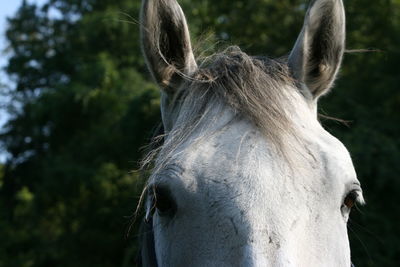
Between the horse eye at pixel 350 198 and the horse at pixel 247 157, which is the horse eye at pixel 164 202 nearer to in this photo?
the horse at pixel 247 157

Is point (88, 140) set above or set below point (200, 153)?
below

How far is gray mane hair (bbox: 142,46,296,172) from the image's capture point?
8.79ft

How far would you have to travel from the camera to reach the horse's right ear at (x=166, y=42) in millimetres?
3096

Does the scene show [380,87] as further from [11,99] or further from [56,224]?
[11,99]

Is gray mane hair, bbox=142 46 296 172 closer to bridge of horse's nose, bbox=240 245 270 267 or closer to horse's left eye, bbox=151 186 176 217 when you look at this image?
horse's left eye, bbox=151 186 176 217

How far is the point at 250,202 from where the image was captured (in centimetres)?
231

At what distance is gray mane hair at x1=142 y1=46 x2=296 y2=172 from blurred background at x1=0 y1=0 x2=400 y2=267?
26.2 ft

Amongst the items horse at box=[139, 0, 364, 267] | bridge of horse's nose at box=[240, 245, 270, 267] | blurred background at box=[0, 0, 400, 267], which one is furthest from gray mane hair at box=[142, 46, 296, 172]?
blurred background at box=[0, 0, 400, 267]

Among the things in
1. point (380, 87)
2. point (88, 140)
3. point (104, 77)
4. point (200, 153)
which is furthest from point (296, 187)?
point (88, 140)

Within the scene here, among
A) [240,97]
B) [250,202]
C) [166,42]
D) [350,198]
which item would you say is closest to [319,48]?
[240,97]

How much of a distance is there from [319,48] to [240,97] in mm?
654

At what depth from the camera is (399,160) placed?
1095cm

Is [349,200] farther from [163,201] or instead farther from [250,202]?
[163,201]

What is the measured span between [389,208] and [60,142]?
37.1ft
